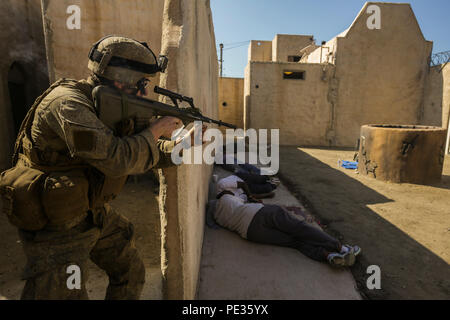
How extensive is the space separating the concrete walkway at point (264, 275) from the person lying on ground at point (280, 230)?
0.08m

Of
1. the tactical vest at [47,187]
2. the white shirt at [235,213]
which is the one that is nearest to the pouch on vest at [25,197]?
the tactical vest at [47,187]

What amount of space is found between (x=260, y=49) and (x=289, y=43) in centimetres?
259

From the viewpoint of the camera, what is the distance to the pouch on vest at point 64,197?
1252 mm

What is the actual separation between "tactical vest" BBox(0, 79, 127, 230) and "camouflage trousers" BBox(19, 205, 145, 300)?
63 millimetres

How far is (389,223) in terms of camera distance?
3561mm

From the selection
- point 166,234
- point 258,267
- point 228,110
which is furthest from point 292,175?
point 228,110

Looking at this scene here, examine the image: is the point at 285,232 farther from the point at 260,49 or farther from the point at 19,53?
the point at 260,49

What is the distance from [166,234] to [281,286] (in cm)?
118

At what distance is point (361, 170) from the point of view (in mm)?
6152

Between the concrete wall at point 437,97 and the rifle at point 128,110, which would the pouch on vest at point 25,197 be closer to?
the rifle at point 128,110

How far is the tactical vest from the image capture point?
1.26m

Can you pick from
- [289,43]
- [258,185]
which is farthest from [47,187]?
[289,43]

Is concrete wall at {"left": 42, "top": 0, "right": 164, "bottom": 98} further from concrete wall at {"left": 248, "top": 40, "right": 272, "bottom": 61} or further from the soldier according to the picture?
concrete wall at {"left": 248, "top": 40, "right": 272, "bottom": 61}

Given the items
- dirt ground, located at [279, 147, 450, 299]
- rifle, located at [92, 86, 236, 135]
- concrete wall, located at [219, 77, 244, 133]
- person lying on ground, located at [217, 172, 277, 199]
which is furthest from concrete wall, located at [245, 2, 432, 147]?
rifle, located at [92, 86, 236, 135]
